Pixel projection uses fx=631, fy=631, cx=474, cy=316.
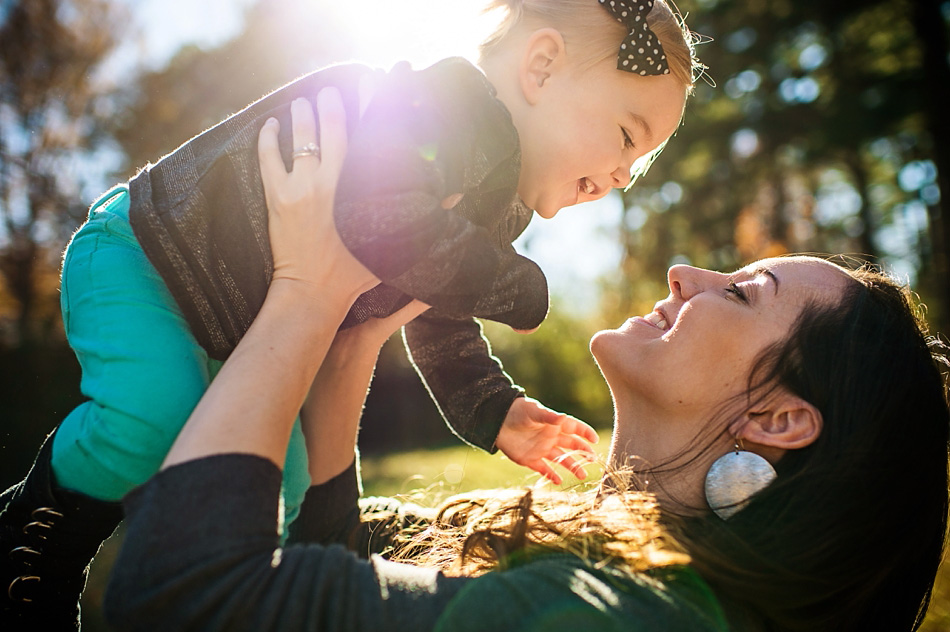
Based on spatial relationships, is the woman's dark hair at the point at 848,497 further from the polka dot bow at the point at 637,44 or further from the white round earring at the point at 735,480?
the polka dot bow at the point at 637,44

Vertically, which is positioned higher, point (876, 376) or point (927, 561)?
point (876, 376)

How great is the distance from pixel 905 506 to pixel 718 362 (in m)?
0.56

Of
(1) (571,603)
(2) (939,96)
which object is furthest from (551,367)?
(1) (571,603)

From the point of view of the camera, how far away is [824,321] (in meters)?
1.81

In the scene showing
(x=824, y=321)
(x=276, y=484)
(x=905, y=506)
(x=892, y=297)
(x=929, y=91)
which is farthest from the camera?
(x=929, y=91)

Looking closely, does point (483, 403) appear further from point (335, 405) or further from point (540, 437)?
point (335, 405)

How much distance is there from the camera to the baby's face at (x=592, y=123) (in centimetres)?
223

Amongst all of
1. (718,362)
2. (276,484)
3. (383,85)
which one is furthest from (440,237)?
(718,362)

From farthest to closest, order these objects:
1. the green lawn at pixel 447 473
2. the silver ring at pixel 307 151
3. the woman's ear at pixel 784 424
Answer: the green lawn at pixel 447 473, the woman's ear at pixel 784 424, the silver ring at pixel 307 151

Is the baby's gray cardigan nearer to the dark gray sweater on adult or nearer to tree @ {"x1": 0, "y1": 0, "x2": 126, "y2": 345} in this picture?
the dark gray sweater on adult

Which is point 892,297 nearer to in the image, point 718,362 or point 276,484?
point 718,362

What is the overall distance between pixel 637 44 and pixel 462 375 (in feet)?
4.44

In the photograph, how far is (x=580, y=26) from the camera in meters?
2.24

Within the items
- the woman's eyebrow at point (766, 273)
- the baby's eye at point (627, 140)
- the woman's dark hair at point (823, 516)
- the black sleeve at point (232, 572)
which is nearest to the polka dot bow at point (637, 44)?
the baby's eye at point (627, 140)
